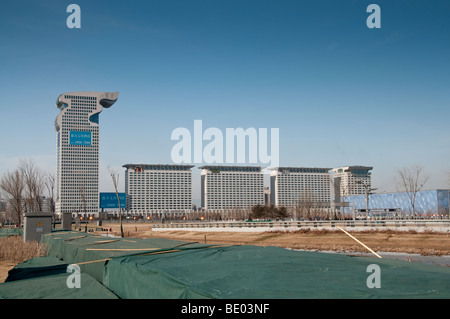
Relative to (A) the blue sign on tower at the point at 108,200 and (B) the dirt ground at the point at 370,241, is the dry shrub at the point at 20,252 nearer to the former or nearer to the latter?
(B) the dirt ground at the point at 370,241

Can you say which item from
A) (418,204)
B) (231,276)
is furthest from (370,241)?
(418,204)

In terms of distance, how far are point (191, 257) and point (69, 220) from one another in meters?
27.8

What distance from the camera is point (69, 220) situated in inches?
1270

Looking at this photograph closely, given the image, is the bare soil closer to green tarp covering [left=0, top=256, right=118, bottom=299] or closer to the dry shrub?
the dry shrub

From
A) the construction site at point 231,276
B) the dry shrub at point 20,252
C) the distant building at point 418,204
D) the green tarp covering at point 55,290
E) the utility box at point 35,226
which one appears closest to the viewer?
the construction site at point 231,276

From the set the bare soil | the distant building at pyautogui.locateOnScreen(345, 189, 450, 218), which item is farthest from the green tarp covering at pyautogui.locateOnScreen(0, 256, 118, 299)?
the distant building at pyautogui.locateOnScreen(345, 189, 450, 218)

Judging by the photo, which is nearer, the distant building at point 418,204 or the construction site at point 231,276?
the construction site at point 231,276

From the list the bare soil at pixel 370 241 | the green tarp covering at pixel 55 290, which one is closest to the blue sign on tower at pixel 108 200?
the bare soil at pixel 370 241

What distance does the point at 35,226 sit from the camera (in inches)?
820

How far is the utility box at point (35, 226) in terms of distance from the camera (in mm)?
20641

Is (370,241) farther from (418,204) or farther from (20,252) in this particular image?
(418,204)
